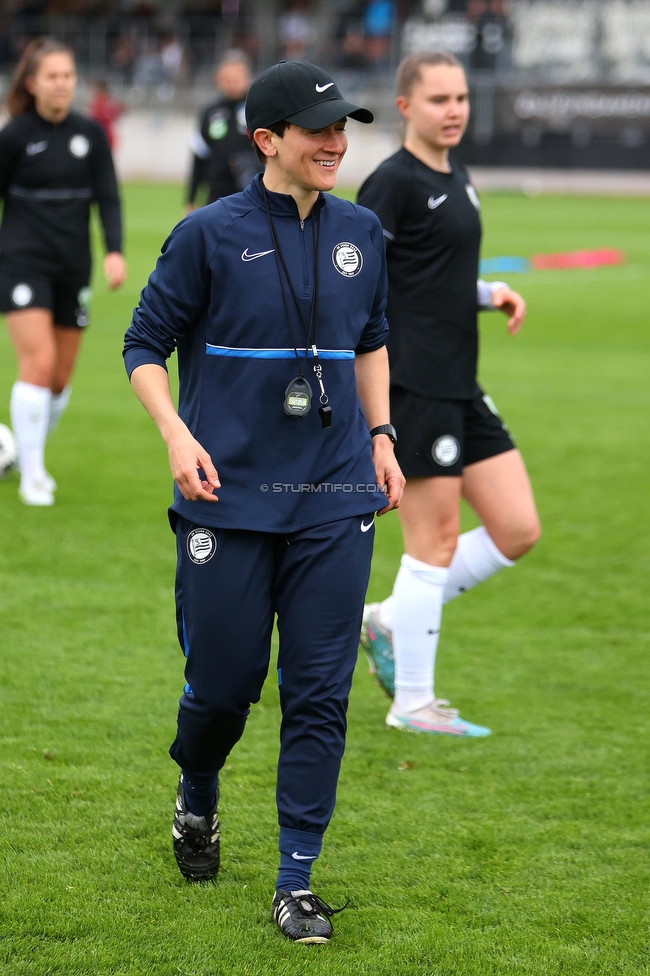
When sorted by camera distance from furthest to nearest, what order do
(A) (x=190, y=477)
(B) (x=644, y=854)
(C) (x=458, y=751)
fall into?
(C) (x=458, y=751), (B) (x=644, y=854), (A) (x=190, y=477)

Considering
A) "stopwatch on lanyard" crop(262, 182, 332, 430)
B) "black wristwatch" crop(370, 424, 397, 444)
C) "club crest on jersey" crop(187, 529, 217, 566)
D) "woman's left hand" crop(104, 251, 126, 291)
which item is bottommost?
"woman's left hand" crop(104, 251, 126, 291)

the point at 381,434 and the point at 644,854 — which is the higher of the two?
the point at 381,434

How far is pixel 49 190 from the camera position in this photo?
7.47m

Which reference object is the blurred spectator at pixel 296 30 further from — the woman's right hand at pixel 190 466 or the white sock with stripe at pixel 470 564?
the woman's right hand at pixel 190 466

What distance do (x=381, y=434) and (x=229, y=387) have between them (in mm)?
500

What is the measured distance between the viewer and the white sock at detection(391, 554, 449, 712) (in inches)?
189

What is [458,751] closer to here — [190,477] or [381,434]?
[381,434]

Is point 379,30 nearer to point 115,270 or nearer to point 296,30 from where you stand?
point 296,30

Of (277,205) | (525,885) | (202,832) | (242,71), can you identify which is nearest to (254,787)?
(202,832)

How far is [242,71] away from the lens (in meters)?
11.5

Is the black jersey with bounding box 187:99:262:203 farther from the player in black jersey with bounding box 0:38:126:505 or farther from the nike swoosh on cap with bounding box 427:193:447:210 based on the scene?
the nike swoosh on cap with bounding box 427:193:447:210

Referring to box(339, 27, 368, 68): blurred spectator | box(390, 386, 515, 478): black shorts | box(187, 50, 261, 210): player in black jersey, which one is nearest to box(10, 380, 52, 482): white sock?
box(390, 386, 515, 478): black shorts

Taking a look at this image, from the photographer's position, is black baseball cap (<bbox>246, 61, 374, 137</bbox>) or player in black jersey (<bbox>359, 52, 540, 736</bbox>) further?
player in black jersey (<bbox>359, 52, 540, 736</bbox>)

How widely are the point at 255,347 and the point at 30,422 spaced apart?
184 inches
